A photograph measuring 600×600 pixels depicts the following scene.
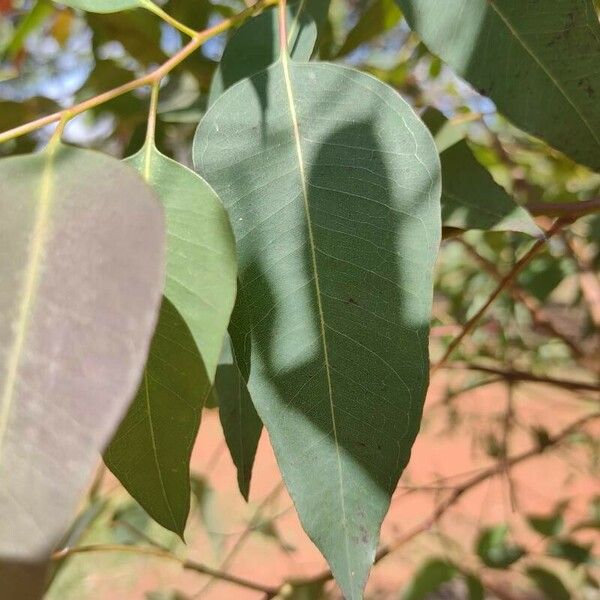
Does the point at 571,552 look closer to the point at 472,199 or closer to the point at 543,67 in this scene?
the point at 472,199

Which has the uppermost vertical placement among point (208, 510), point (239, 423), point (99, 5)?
point (99, 5)

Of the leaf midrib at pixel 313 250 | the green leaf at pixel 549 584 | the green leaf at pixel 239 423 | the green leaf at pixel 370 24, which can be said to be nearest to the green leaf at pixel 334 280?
the leaf midrib at pixel 313 250

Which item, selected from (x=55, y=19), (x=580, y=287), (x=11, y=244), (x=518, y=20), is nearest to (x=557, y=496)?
(x=580, y=287)

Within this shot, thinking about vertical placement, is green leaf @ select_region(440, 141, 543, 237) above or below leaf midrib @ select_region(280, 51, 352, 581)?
below

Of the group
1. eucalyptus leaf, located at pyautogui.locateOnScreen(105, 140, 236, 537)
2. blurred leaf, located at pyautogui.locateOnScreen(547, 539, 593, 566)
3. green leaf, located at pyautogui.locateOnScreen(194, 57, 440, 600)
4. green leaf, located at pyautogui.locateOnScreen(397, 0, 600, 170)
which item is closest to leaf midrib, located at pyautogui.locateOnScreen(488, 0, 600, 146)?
green leaf, located at pyautogui.locateOnScreen(397, 0, 600, 170)

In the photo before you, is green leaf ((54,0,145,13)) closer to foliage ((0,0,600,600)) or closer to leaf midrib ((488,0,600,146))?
foliage ((0,0,600,600))

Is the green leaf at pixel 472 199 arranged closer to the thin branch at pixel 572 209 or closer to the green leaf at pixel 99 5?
the thin branch at pixel 572 209

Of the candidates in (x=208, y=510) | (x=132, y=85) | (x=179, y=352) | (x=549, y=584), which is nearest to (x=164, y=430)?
(x=179, y=352)
